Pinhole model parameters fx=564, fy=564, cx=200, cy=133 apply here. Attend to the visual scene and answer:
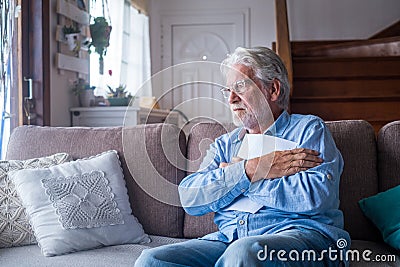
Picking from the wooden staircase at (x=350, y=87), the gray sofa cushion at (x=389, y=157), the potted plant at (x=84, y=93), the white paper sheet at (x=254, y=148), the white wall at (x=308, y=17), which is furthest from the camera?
the white wall at (x=308, y=17)

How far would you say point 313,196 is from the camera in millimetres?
1651

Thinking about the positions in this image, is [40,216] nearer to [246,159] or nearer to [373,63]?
[246,159]

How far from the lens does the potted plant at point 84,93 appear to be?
404 cm

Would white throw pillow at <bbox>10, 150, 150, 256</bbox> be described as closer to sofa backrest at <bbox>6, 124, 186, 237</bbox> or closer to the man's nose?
sofa backrest at <bbox>6, 124, 186, 237</bbox>

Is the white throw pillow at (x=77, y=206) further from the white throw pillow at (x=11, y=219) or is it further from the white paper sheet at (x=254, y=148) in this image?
the white paper sheet at (x=254, y=148)

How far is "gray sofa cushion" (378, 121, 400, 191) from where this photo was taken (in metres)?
2.10

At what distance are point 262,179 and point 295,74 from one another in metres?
3.08

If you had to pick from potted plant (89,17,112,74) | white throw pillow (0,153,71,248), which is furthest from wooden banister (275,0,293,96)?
white throw pillow (0,153,71,248)

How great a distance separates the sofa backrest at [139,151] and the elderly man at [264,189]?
0.36 m

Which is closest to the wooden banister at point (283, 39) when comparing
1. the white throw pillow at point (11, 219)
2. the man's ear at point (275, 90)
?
the man's ear at point (275, 90)

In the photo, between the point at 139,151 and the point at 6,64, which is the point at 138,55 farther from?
the point at 139,151

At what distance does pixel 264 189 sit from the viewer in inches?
67.8

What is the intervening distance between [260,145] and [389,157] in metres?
0.56

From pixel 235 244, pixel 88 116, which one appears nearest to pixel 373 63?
pixel 88 116
